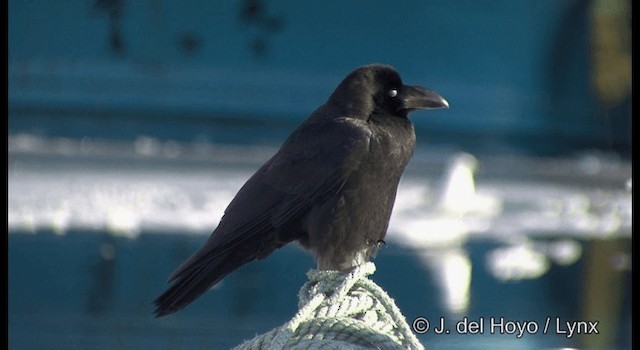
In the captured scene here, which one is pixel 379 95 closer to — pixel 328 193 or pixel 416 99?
pixel 416 99

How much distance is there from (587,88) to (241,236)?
29.2 ft

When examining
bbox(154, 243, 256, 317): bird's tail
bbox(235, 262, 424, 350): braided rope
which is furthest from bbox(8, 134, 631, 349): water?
bbox(235, 262, 424, 350): braided rope

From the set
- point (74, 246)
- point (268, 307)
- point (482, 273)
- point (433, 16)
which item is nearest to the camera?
point (268, 307)

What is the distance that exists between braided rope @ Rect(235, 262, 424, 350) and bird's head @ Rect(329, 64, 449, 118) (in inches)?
32.0

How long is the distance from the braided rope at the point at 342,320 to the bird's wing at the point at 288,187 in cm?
49

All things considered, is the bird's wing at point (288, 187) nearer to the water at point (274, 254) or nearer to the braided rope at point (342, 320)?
the braided rope at point (342, 320)

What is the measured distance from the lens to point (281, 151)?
136 inches

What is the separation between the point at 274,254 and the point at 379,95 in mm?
3138

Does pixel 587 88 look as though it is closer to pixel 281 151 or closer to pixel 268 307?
pixel 268 307

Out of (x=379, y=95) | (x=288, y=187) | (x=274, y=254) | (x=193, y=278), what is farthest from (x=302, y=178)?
(x=274, y=254)

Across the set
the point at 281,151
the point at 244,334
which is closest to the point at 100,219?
the point at 244,334

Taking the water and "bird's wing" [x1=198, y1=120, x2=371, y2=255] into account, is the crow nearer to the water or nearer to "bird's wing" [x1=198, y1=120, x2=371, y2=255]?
"bird's wing" [x1=198, y1=120, x2=371, y2=255]

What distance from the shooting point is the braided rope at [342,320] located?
2.48 m

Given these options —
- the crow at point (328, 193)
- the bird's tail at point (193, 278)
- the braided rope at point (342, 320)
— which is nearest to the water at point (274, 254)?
the crow at point (328, 193)
